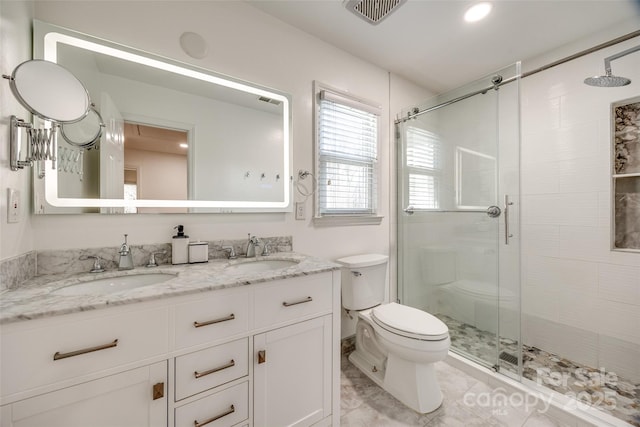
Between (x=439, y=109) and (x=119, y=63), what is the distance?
7.19ft

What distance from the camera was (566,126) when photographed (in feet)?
6.33

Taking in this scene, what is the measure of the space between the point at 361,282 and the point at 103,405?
4.67 ft

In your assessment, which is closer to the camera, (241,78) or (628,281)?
(241,78)

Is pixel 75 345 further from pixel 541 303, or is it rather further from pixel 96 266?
pixel 541 303

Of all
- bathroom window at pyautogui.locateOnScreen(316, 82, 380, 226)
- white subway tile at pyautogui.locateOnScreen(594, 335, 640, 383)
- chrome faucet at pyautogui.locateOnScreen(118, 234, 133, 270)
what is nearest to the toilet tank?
bathroom window at pyautogui.locateOnScreen(316, 82, 380, 226)

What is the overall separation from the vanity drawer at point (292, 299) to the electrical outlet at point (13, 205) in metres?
0.93

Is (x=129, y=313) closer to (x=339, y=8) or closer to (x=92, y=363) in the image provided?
(x=92, y=363)

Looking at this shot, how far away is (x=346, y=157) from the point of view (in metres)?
2.00

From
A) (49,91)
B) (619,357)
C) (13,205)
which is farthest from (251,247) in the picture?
(619,357)

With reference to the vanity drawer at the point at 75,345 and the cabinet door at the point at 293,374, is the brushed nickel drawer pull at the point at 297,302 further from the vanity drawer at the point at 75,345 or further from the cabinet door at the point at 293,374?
the vanity drawer at the point at 75,345

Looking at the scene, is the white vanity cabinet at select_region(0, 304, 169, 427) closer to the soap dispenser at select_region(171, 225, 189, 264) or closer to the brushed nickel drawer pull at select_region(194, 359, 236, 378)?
the brushed nickel drawer pull at select_region(194, 359, 236, 378)

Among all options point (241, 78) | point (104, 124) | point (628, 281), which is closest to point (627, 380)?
point (628, 281)

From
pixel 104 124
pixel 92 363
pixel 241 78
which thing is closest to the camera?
pixel 92 363

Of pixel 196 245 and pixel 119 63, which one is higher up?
pixel 119 63
